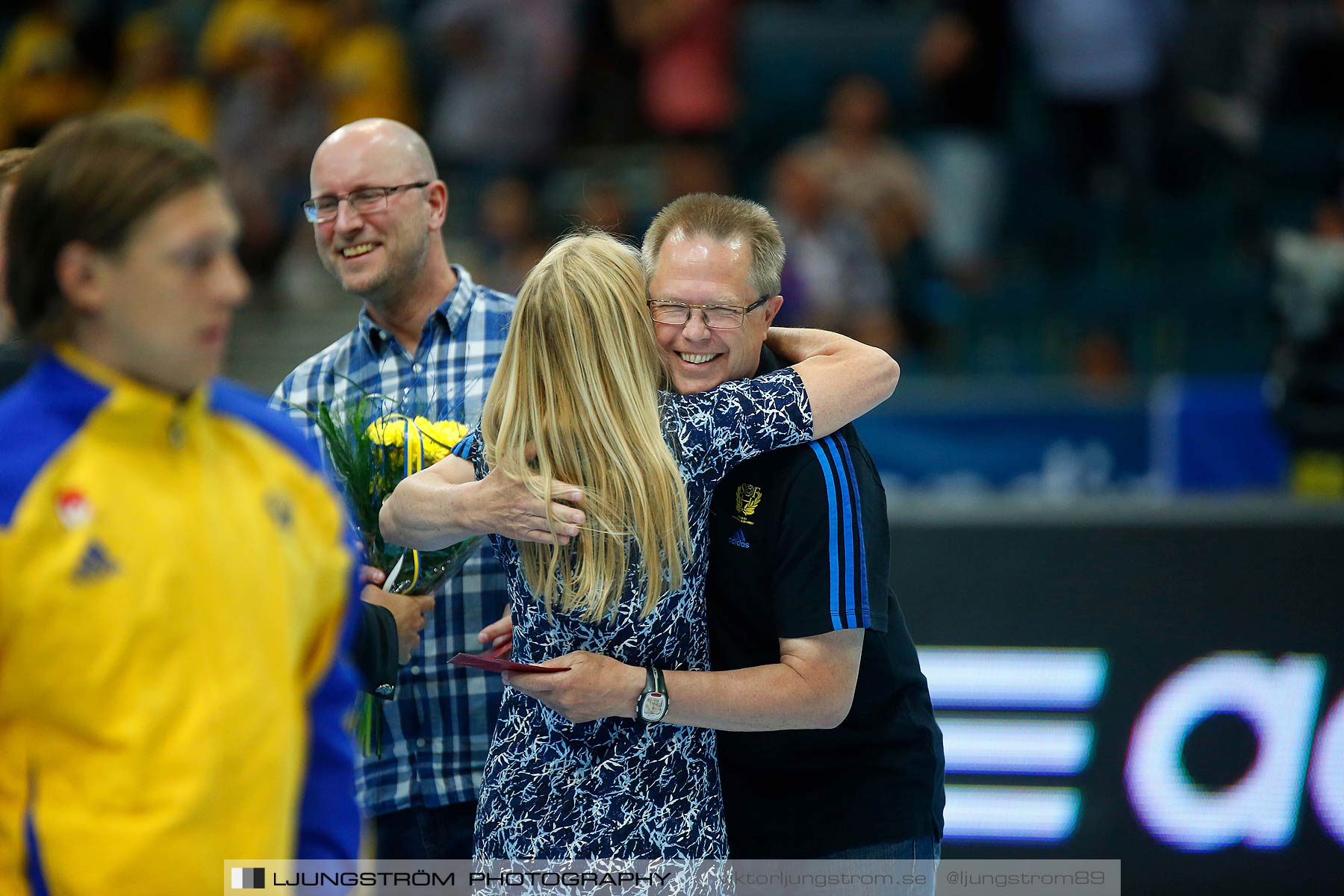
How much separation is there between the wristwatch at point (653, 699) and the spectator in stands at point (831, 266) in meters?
5.86

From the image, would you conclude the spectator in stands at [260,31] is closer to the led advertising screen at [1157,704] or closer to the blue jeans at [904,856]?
the led advertising screen at [1157,704]

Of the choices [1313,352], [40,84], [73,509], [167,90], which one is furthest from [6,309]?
[40,84]

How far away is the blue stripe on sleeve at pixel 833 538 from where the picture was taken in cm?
243

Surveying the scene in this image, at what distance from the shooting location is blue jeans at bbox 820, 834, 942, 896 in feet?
8.64

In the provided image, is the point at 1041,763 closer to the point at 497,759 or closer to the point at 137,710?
the point at 497,759

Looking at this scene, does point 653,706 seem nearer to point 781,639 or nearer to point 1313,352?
point 781,639

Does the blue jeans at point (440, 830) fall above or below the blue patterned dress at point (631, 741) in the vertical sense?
below

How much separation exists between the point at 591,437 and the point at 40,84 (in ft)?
31.8

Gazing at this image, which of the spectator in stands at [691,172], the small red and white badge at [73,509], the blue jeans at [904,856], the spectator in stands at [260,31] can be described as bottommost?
the blue jeans at [904,856]

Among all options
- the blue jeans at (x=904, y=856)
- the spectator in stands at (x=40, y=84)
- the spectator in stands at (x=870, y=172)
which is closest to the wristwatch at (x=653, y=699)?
the blue jeans at (x=904, y=856)

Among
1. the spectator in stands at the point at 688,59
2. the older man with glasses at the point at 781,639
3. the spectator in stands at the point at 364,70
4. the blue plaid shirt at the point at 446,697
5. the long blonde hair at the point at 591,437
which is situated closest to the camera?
the long blonde hair at the point at 591,437

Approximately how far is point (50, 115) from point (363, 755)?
880cm

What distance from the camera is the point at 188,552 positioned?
62.7 inches

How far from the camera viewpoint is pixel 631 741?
93.4 inches
